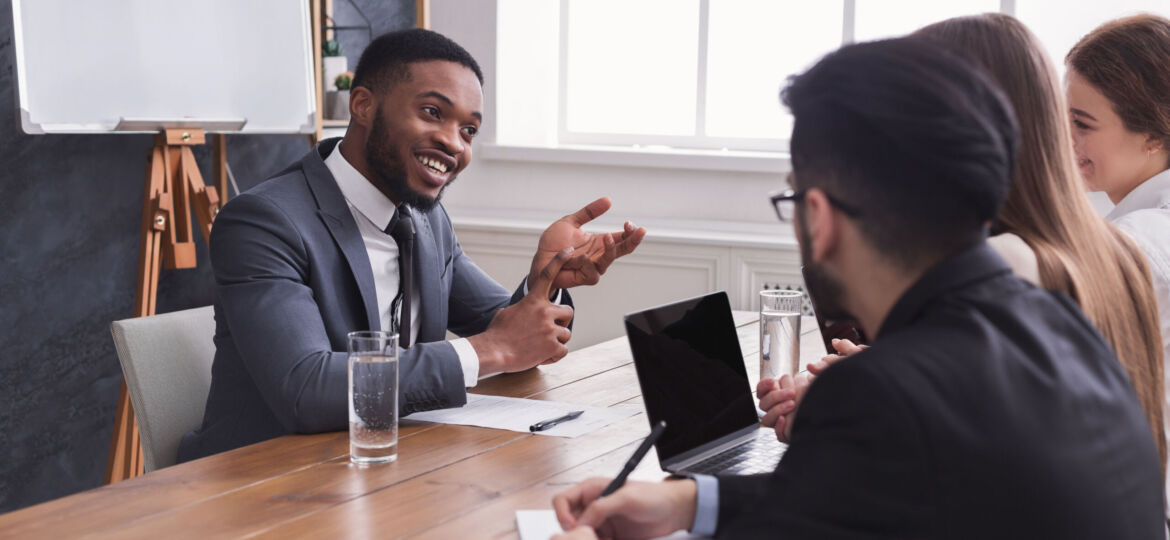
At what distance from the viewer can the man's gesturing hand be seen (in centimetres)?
175

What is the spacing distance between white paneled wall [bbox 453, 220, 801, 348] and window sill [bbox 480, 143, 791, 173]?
286mm

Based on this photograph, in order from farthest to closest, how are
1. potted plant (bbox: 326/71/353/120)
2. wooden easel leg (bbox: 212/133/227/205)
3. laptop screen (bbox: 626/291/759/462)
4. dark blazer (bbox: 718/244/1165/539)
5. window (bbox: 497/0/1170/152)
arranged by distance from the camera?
window (bbox: 497/0/1170/152)
potted plant (bbox: 326/71/353/120)
wooden easel leg (bbox: 212/133/227/205)
laptop screen (bbox: 626/291/759/462)
dark blazer (bbox: 718/244/1165/539)

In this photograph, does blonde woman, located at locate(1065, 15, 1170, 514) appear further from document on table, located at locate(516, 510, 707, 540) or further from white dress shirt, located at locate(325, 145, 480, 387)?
white dress shirt, located at locate(325, 145, 480, 387)

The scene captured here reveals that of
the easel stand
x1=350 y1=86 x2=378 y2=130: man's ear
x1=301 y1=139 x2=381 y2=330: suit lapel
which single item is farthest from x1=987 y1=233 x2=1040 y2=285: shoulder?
the easel stand

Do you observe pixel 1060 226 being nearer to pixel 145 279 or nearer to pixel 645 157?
pixel 145 279

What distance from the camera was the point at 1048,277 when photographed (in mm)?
1219

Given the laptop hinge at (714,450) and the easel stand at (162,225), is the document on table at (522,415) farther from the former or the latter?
the easel stand at (162,225)

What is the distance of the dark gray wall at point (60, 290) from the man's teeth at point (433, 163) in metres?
1.39

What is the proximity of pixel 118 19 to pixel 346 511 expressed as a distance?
202cm

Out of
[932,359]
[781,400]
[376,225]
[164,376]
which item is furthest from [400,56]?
[932,359]

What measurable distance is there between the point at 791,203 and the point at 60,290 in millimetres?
2597

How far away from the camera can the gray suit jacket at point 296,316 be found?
1.62 meters

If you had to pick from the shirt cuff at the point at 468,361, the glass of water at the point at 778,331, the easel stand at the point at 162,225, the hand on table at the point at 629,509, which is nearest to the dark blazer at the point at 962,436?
the hand on table at the point at 629,509

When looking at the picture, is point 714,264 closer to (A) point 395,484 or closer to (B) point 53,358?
(B) point 53,358
